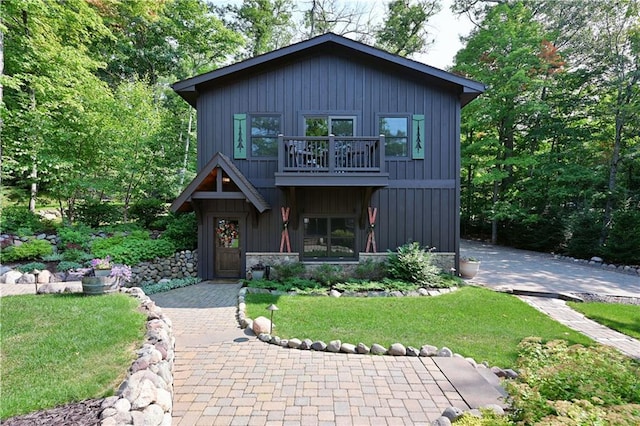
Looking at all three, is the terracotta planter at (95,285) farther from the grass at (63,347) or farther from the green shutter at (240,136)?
the green shutter at (240,136)

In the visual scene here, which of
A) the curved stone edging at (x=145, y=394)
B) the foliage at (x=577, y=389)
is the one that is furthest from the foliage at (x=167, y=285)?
the foliage at (x=577, y=389)

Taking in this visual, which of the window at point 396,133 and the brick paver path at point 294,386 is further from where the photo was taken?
the window at point 396,133

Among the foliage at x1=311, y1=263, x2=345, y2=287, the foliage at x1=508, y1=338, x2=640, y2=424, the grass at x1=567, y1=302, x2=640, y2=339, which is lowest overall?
the grass at x1=567, y1=302, x2=640, y2=339

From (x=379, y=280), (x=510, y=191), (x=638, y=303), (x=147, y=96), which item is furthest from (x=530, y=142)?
(x=147, y=96)

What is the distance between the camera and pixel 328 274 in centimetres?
866

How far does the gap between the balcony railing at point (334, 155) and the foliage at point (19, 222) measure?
869 cm

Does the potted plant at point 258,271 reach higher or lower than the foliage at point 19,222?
lower

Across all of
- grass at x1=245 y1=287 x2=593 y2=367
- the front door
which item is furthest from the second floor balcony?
grass at x1=245 y1=287 x2=593 y2=367

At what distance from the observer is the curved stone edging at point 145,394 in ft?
8.12

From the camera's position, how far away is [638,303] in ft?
24.3

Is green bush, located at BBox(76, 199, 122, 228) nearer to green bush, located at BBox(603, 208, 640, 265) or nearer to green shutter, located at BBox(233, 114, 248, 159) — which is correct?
green shutter, located at BBox(233, 114, 248, 159)

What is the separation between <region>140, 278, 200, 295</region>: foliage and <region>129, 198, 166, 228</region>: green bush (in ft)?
14.3

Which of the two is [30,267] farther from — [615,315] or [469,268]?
[615,315]

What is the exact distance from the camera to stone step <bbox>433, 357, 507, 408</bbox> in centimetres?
333
